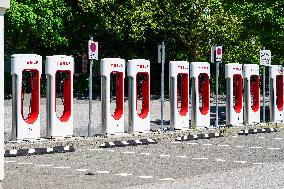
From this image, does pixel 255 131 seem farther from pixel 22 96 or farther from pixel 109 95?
pixel 22 96

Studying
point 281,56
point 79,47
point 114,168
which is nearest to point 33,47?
point 79,47

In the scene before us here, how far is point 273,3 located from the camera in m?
31.8

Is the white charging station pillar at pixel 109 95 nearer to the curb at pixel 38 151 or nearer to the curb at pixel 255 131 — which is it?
the curb at pixel 38 151

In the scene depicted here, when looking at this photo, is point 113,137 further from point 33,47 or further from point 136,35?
point 33,47

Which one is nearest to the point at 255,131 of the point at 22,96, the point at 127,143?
the point at 127,143

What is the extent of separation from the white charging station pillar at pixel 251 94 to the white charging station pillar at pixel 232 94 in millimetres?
182

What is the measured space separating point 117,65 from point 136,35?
74.9ft

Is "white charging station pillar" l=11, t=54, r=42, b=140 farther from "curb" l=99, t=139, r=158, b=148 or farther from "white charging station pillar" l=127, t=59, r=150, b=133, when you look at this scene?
"white charging station pillar" l=127, t=59, r=150, b=133

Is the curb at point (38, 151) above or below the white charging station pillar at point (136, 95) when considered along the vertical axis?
below

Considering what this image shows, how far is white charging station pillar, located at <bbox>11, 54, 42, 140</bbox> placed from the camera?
48.6 ft

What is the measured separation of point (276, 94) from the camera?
76.1 ft

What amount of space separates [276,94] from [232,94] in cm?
334

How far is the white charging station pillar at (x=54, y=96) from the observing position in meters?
15.7

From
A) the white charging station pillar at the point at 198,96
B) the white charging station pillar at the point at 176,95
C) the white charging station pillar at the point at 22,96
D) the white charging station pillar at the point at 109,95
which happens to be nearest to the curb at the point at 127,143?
the white charging station pillar at the point at 109,95
